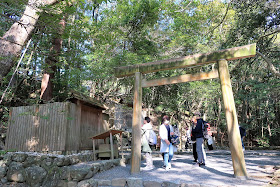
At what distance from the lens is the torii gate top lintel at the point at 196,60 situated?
18.0 ft

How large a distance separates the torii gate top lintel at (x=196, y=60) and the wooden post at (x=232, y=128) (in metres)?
0.26

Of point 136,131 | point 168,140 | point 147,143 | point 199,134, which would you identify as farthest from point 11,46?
point 199,134

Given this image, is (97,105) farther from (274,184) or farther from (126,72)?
(274,184)

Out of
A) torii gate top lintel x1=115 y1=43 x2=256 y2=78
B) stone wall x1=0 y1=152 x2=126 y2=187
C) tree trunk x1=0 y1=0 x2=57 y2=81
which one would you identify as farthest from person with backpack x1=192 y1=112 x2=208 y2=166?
tree trunk x1=0 y1=0 x2=57 y2=81

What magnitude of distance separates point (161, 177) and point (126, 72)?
363 centimetres

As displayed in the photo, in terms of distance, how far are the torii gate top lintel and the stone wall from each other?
3477 millimetres

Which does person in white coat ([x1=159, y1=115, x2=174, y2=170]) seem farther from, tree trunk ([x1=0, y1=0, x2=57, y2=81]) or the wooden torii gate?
tree trunk ([x1=0, y1=0, x2=57, y2=81])

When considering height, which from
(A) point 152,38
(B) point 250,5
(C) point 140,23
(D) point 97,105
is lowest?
(D) point 97,105

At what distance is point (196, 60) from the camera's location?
6023 millimetres

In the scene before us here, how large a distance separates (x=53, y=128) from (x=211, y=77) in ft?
21.7

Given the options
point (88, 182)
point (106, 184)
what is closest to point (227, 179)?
point (106, 184)

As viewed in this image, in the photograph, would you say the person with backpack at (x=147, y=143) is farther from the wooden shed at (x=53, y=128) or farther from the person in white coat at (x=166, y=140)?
the wooden shed at (x=53, y=128)

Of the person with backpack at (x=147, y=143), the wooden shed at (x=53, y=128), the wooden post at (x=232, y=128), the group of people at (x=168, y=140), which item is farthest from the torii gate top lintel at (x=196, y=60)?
the wooden shed at (x=53, y=128)

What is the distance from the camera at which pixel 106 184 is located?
549cm
